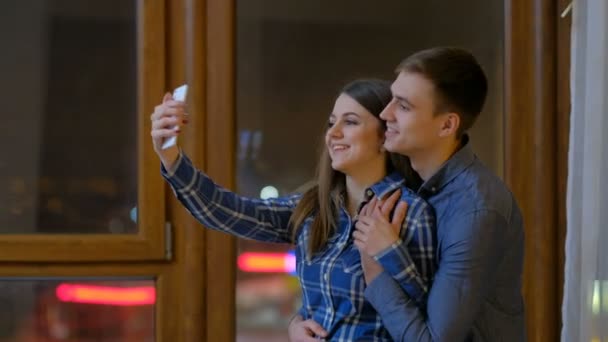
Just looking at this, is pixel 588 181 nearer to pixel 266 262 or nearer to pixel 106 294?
pixel 266 262

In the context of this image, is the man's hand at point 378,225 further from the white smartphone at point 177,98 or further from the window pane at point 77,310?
the window pane at point 77,310

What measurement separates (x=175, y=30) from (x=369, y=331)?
1148 millimetres

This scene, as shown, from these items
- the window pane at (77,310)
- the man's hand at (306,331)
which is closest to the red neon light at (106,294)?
the window pane at (77,310)

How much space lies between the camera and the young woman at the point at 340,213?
1.38 metres

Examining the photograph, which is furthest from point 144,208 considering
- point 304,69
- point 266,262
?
point 304,69

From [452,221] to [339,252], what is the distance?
9.7 inches

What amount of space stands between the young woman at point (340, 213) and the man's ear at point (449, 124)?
0.45ft

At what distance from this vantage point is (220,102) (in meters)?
2.17

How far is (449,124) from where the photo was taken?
1.38 metres

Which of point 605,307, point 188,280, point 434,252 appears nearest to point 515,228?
point 434,252

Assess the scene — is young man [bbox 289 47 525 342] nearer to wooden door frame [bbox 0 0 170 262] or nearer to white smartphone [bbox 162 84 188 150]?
white smartphone [bbox 162 84 188 150]

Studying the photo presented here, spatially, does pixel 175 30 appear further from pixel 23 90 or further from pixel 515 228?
pixel 515 228

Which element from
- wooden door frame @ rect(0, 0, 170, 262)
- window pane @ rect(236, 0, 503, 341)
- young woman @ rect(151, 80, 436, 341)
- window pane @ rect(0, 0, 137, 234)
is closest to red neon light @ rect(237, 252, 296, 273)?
A: window pane @ rect(236, 0, 503, 341)

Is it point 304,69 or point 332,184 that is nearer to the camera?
point 332,184
